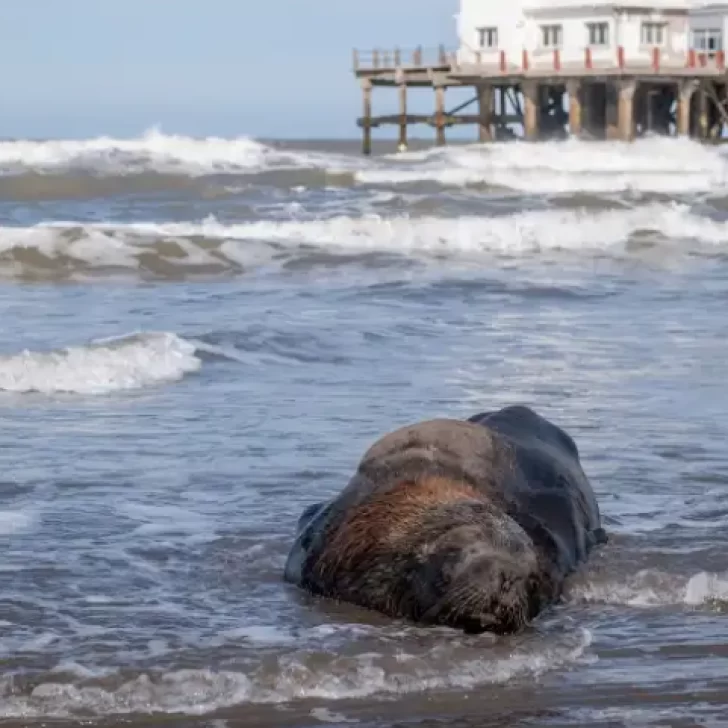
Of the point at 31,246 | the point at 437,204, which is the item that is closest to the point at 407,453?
the point at 31,246

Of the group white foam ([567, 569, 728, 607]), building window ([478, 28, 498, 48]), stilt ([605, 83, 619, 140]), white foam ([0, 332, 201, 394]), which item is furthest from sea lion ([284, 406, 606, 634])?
building window ([478, 28, 498, 48])

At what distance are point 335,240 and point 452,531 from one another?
59.2 ft

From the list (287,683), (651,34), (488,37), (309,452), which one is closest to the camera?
(287,683)

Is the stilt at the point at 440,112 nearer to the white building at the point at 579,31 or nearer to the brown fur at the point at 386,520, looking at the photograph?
the white building at the point at 579,31

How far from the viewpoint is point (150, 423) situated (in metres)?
9.59

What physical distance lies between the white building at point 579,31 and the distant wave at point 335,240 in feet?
80.7

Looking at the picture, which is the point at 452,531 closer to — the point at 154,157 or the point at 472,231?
the point at 472,231

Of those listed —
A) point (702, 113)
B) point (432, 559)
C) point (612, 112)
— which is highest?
point (612, 112)

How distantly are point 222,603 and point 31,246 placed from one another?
1527 centimetres

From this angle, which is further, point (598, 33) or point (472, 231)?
point (598, 33)

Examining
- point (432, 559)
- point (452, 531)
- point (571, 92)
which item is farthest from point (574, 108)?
point (432, 559)

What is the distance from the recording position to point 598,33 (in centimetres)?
5191

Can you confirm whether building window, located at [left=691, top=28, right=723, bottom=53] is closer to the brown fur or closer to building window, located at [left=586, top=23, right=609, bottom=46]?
building window, located at [left=586, top=23, right=609, bottom=46]

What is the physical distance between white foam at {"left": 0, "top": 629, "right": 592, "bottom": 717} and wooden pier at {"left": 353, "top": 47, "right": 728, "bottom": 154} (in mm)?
45300
